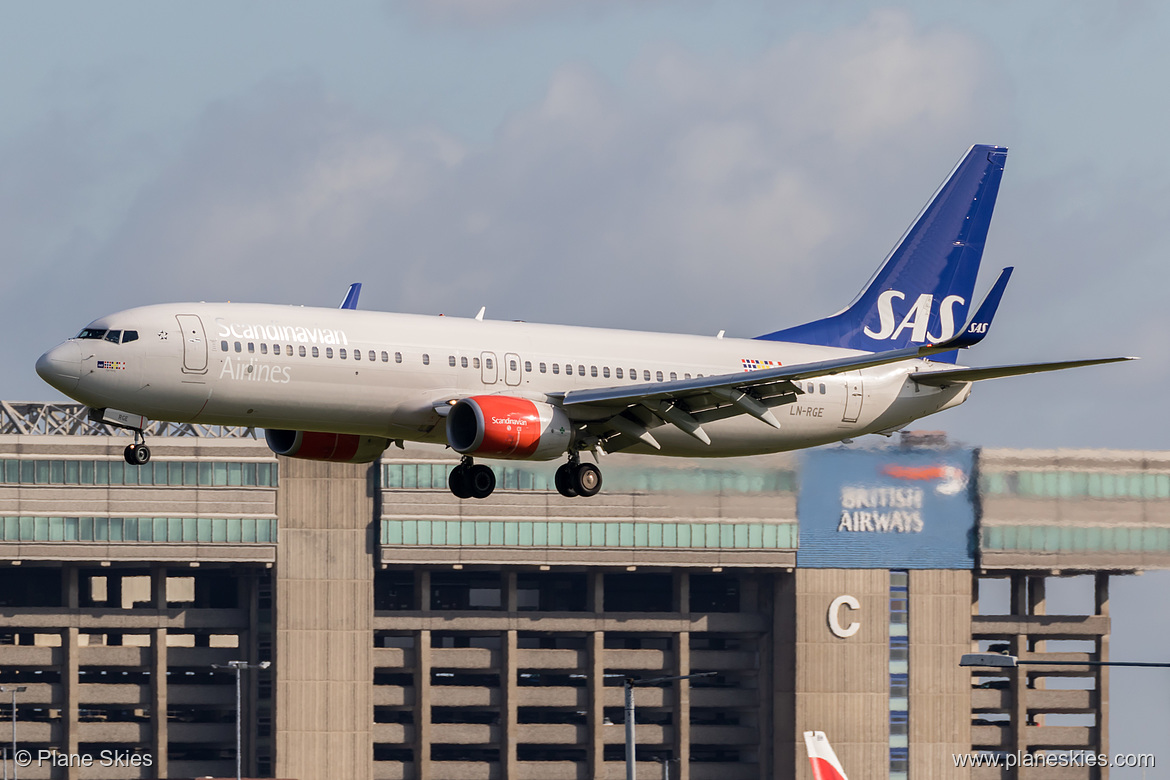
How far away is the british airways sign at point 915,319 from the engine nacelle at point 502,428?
1856 centimetres

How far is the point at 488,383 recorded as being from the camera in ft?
194

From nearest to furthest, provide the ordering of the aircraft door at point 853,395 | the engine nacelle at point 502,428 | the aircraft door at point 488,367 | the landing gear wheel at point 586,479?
the engine nacelle at point 502,428 < the aircraft door at point 488,367 < the landing gear wheel at point 586,479 < the aircraft door at point 853,395

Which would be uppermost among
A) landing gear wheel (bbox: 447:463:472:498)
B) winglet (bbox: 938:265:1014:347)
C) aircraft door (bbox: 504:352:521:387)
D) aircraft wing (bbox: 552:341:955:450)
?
winglet (bbox: 938:265:1014:347)

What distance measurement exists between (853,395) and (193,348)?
78.8 ft

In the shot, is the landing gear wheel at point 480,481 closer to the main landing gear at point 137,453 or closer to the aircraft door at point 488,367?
the aircraft door at point 488,367

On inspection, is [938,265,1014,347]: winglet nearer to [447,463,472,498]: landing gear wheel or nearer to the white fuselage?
the white fuselage

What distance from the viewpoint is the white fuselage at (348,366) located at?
→ 5447 cm

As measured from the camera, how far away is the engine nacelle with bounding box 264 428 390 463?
62188mm

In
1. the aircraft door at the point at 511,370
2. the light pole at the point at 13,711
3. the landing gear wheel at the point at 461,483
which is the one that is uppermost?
the aircraft door at the point at 511,370

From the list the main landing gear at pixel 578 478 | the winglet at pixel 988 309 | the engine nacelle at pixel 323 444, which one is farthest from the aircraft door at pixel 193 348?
the winglet at pixel 988 309

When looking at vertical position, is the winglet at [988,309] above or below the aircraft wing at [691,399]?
above

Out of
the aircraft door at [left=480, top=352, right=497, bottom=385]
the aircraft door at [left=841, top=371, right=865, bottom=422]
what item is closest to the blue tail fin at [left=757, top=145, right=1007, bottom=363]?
the aircraft door at [left=841, top=371, right=865, bottom=422]

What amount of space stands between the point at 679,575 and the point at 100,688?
55199 millimetres

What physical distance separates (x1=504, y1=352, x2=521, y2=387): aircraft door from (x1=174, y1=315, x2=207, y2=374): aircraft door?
9.67 m
